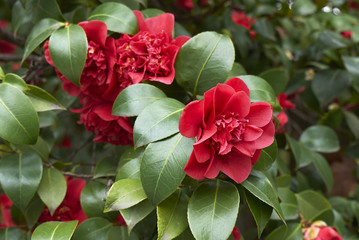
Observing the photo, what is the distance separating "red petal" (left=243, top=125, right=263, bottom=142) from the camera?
61cm

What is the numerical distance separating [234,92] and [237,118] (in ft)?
0.14

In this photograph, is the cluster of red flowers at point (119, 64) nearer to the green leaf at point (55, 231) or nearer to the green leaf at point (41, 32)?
the green leaf at point (41, 32)

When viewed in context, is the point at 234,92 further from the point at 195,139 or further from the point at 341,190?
the point at 341,190

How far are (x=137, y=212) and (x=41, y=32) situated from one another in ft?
1.46

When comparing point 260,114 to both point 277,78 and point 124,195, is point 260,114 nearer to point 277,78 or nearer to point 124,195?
point 124,195

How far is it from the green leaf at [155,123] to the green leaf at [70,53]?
180mm

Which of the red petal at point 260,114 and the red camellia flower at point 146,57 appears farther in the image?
the red camellia flower at point 146,57

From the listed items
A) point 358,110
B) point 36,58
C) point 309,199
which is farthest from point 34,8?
point 358,110

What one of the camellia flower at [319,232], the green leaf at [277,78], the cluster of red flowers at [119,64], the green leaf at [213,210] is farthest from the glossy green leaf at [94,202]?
the green leaf at [277,78]

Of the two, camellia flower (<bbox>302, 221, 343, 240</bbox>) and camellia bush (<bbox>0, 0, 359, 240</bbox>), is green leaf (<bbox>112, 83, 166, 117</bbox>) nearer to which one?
camellia bush (<bbox>0, 0, 359, 240</bbox>)

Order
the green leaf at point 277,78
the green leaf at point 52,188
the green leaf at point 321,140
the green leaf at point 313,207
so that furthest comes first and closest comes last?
the green leaf at point 321,140 → the green leaf at point 277,78 → the green leaf at point 313,207 → the green leaf at point 52,188

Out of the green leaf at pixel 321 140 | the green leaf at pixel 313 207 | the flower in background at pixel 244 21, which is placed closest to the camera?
the green leaf at pixel 313 207

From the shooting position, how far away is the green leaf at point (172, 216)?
615mm

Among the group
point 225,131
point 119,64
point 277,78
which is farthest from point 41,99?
point 277,78
